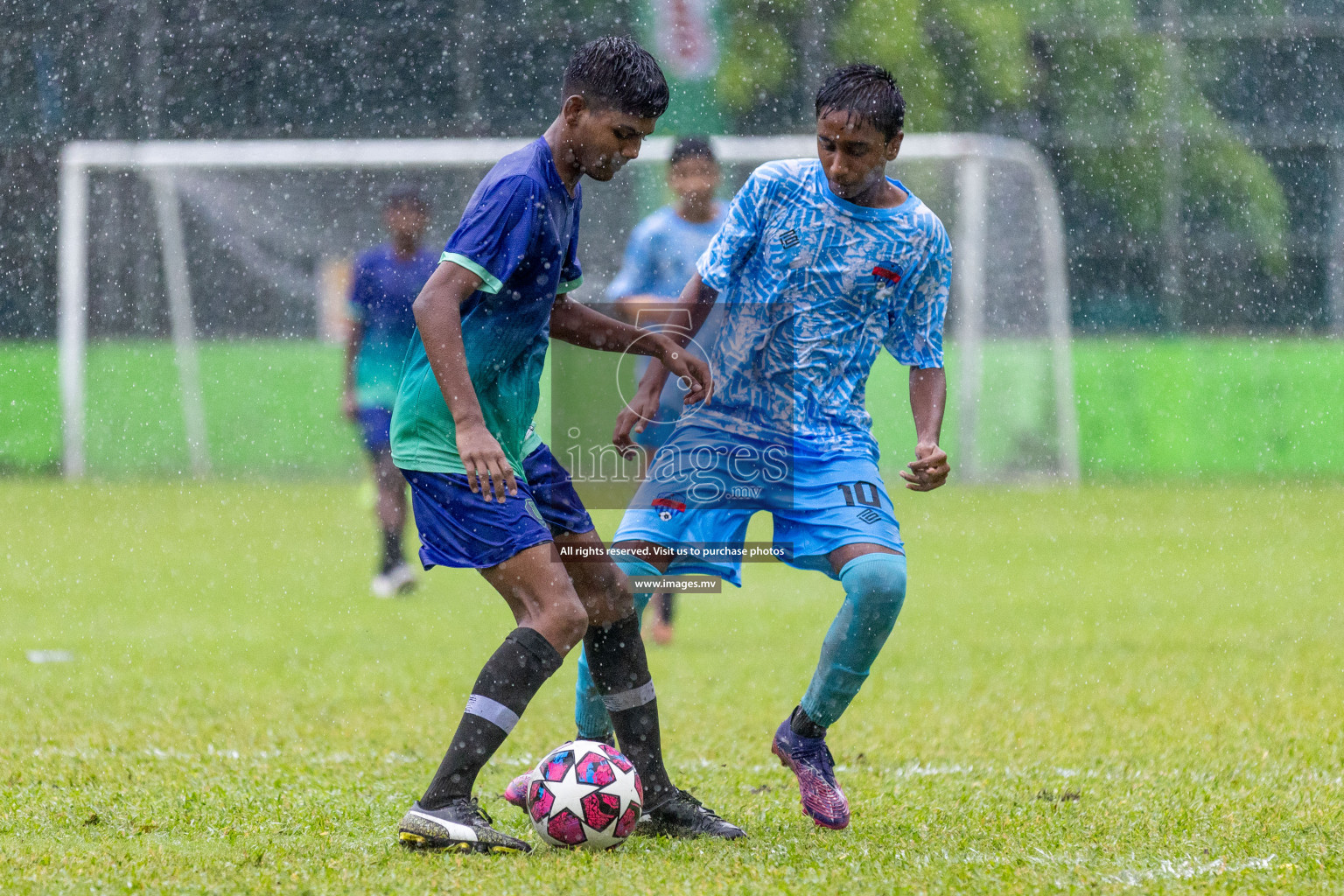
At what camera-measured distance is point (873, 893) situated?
2805mm

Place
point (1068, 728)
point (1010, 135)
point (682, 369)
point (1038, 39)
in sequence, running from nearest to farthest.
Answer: point (682, 369) → point (1068, 728) → point (1038, 39) → point (1010, 135)

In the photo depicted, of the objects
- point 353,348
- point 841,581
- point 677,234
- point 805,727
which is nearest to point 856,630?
point 841,581

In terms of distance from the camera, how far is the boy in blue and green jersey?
2977 mm

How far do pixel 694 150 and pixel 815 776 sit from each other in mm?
3317

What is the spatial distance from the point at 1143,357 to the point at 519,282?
11.9 metres

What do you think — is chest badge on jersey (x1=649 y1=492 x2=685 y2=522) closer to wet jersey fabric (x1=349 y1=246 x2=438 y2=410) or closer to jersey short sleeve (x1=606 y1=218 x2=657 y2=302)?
jersey short sleeve (x1=606 y1=218 x2=657 y2=302)

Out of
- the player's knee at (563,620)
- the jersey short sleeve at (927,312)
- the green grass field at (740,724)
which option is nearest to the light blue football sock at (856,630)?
the green grass field at (740,724)

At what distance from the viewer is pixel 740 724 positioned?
475cm

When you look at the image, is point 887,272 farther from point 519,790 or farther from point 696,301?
point 519,790

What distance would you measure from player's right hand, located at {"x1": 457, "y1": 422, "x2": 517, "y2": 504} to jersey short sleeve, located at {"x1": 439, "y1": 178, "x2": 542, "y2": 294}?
0.28 metres

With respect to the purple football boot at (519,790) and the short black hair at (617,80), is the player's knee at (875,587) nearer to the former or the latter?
the purple football boot at (519,790)

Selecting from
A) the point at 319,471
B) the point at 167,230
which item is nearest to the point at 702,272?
the point at 319,471

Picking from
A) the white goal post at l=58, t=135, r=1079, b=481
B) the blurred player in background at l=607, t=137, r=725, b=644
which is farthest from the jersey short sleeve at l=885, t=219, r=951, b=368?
the white goal post at l=58, t=135, r=1079, b=481

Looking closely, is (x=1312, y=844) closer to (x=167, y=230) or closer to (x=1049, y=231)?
(x=1049, y=231)
